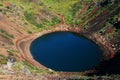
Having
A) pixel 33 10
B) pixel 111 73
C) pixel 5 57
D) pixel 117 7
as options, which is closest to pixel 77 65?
pixel 111 73

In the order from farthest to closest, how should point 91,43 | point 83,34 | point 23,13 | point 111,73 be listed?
point 23,13 → point 83,34 → point 91,43 → point 111,73

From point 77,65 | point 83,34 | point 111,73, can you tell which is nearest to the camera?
point 111,73

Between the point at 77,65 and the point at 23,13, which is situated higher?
the point at 23,13

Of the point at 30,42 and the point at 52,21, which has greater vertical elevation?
the point at 52,21

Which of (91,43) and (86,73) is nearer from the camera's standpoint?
(86,73)

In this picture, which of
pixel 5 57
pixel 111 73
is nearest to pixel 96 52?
pixel 111 73

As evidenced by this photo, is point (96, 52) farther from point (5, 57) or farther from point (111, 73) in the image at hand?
point (5, 57)

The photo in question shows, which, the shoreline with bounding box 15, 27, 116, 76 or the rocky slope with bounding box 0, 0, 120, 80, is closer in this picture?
the shoreline with bounding box 15, 27, 116, 76

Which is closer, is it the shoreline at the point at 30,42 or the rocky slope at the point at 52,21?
the shoreline at the point at 30,42

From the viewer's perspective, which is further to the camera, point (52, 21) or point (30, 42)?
point (52, 21)

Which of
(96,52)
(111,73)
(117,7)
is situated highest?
(117,7)

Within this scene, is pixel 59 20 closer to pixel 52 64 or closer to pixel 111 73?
pixel 52 64
